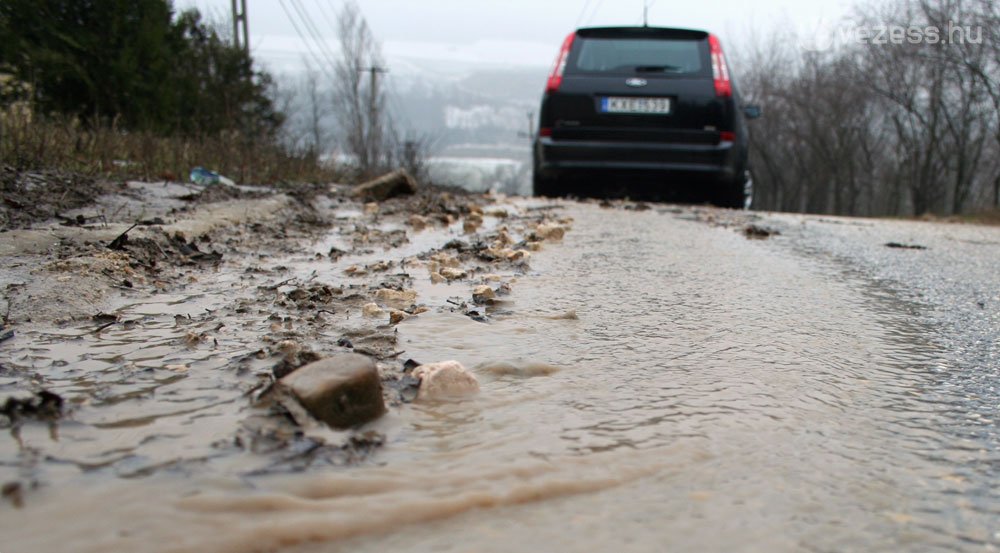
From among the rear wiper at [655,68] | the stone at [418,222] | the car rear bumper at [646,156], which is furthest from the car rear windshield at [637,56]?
the stone at [418,222]

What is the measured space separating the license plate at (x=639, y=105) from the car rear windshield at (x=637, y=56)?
0.74 ft

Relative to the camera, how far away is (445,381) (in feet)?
4.27

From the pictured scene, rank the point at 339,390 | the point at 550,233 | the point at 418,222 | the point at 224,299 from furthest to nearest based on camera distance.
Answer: the point at 418,222 < the point at 550,233 < the point at 224,299 < the point at 339,390

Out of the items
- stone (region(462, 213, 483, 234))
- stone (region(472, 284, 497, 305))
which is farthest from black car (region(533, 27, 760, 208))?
stone (region(472, 284, 497, 305))

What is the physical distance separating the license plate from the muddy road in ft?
11.0

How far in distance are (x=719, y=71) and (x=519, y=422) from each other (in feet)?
16.8

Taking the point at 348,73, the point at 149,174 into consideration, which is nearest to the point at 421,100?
the point at 348,73

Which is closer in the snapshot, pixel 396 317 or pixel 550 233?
pixel 396 317

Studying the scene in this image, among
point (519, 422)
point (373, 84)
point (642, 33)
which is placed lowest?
point (519, 422)

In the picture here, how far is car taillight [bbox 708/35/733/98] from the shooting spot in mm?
5586

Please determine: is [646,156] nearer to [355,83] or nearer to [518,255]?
[518,255]

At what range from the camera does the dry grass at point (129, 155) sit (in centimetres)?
429

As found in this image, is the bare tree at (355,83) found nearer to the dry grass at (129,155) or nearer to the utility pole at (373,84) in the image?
the utility pole at (373,84)

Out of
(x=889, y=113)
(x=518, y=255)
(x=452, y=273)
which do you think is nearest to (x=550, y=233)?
(x=518, y=255)
